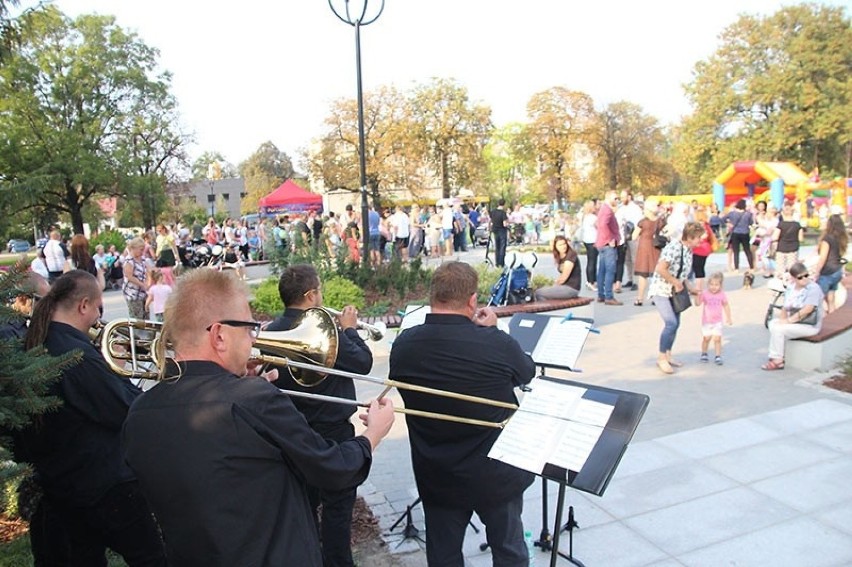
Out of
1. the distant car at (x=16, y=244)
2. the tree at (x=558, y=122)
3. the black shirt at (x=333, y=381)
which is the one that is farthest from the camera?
the tree at (x=558, y=122)

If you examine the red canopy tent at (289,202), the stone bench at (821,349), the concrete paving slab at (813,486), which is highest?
the red canopy tent at (289,202)

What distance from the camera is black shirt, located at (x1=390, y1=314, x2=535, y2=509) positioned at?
2.90 metres

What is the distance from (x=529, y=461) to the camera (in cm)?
254

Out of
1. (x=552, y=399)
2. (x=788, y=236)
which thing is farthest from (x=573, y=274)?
(x=552, y=399)

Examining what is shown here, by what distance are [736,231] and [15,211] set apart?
14694 mm

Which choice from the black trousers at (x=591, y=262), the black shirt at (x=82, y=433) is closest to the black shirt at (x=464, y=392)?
the black shirt at (x=82, y=433)

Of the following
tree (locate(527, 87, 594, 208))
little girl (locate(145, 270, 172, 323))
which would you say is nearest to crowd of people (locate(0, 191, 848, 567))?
little girl (locate(145, 270, 172, 323))

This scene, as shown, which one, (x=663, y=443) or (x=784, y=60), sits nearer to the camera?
(x=663, y=443)

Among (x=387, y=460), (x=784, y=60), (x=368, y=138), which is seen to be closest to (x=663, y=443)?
(x=387, y=460)

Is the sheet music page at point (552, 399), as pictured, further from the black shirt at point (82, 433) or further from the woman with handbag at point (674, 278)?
the woman with handbag at point (674, 278)

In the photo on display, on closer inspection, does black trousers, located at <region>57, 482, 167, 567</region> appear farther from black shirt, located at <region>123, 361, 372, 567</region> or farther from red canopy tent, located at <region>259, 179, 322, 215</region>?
red canopy tent, located at <region>259, 179, 322, 215</region>

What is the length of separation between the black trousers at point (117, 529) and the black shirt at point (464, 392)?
1339 millimetres

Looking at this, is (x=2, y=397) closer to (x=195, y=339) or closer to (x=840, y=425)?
(x=195, y=339)

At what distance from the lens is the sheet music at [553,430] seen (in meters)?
2.51
